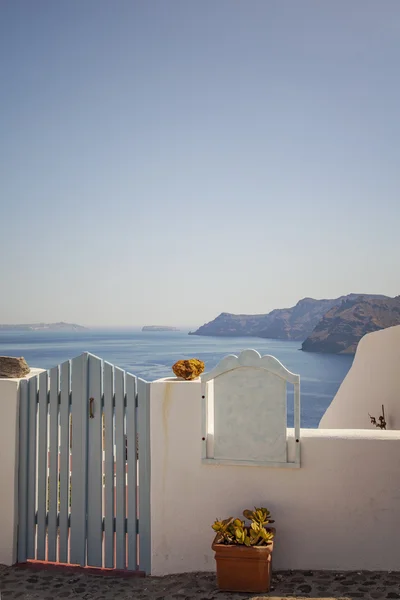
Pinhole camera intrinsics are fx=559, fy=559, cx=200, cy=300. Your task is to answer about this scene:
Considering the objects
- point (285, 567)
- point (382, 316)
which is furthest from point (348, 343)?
point (285, 567)

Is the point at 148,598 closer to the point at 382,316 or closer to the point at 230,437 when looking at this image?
the point at 230,437

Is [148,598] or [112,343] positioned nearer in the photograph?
[148,598]

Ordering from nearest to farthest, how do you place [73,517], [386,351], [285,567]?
[285,567], [73,517], [386,351]

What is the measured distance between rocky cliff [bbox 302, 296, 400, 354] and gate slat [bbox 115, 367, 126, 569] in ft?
108

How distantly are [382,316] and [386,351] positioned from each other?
3291cm

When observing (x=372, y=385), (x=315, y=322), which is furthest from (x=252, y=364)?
(x=315, y=322)

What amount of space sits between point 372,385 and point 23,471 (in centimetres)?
402

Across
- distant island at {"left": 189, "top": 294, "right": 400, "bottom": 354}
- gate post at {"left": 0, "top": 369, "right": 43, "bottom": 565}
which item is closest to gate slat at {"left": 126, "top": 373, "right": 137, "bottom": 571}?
gate post at {"left": 0, "top": 369, "right": 43, "bottom": 565}

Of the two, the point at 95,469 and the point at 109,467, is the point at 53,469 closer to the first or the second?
the point at 95,469

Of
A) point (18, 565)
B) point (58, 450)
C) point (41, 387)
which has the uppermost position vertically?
point (41, 387)

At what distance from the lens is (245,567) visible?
4.03 m

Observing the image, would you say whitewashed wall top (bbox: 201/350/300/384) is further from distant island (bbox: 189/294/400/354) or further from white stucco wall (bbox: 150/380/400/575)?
distant island (bbox: 189/294/400/354)

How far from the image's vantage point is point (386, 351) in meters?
6.18

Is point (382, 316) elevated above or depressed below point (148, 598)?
above
